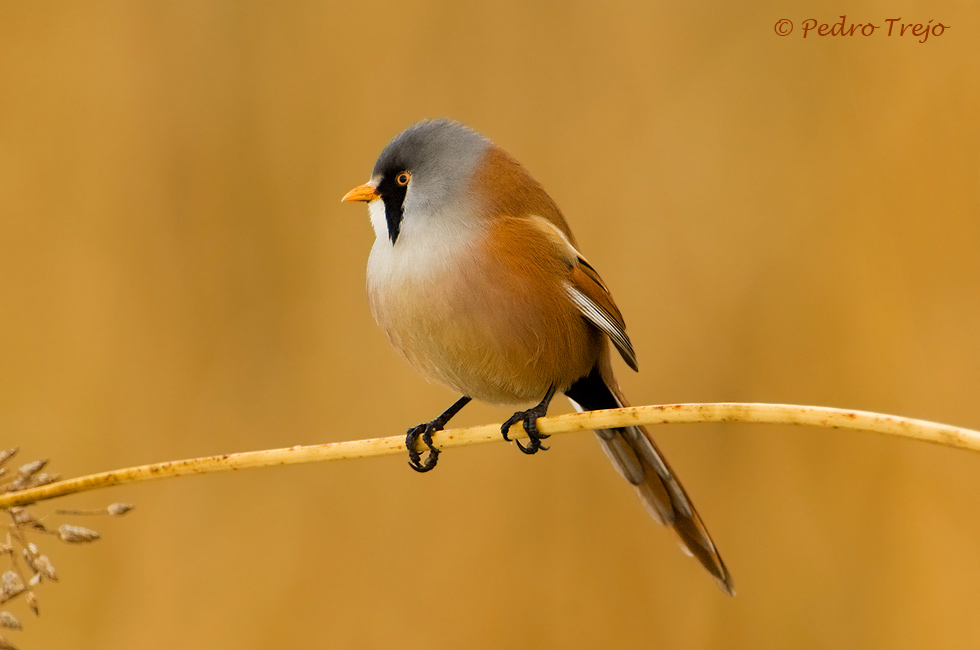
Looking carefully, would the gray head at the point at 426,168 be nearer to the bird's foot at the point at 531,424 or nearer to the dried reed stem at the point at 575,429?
the bird's foot at the point at 531,424

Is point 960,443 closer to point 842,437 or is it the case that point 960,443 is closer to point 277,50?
point 842,437

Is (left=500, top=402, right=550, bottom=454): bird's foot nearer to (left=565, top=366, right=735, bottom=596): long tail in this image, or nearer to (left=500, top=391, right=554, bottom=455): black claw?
(left=500, top=391, right=554, bottom=455): black claw

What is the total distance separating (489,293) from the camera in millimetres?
2385

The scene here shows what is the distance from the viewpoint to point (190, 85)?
12.0 ft

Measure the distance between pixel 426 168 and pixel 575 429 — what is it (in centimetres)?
111

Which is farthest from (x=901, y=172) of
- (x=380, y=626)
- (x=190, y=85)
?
(x=190, y=85)

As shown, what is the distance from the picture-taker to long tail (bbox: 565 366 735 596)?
2.55 m

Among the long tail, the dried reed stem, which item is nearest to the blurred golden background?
the long tail

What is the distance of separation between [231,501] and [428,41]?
1.99m

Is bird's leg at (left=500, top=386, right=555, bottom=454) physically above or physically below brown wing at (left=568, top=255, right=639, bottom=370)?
below

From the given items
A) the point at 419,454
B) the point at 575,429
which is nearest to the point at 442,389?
the point at 419,454

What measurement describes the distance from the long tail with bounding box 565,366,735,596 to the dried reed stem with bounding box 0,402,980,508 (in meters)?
0.90

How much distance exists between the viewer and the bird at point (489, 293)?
7.80 ft

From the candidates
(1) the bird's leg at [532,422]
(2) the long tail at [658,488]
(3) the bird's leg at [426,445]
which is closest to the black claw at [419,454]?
(3) the bird's leg at [426,445]
